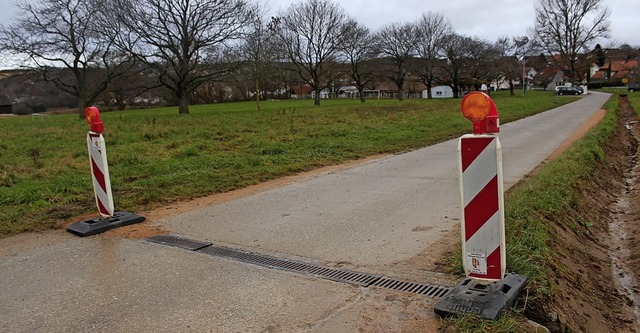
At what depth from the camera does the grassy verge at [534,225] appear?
127 inches

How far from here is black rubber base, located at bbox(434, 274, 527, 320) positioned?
3271mm

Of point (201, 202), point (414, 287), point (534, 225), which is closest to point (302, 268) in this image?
point (414, 287)

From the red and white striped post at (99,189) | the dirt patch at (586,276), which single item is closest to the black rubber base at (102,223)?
the red and white striped post at (99,189)

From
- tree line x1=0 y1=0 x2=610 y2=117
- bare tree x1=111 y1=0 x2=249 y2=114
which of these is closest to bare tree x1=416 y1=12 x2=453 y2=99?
tree line x1=0 y1=0 x2=610 y2=117

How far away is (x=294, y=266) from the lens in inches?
178

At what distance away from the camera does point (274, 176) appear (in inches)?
378

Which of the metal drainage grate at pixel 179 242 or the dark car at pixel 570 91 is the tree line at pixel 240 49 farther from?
the metal drainage grate at pixel 179 242

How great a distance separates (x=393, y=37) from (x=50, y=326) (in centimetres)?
6665

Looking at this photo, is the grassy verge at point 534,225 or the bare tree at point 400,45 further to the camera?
the bare tree at point 400,45

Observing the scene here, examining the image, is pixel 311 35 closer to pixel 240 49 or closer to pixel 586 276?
pixel 240 49

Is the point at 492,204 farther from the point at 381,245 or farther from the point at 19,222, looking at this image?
the point at 19,222

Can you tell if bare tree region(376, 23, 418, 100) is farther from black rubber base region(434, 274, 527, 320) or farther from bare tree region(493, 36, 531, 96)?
black rubber base region(434, 274, 527, 320)

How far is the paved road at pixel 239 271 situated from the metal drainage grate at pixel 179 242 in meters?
0.14

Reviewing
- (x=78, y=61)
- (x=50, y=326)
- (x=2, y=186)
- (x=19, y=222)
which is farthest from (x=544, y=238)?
(x=78, y=61)
